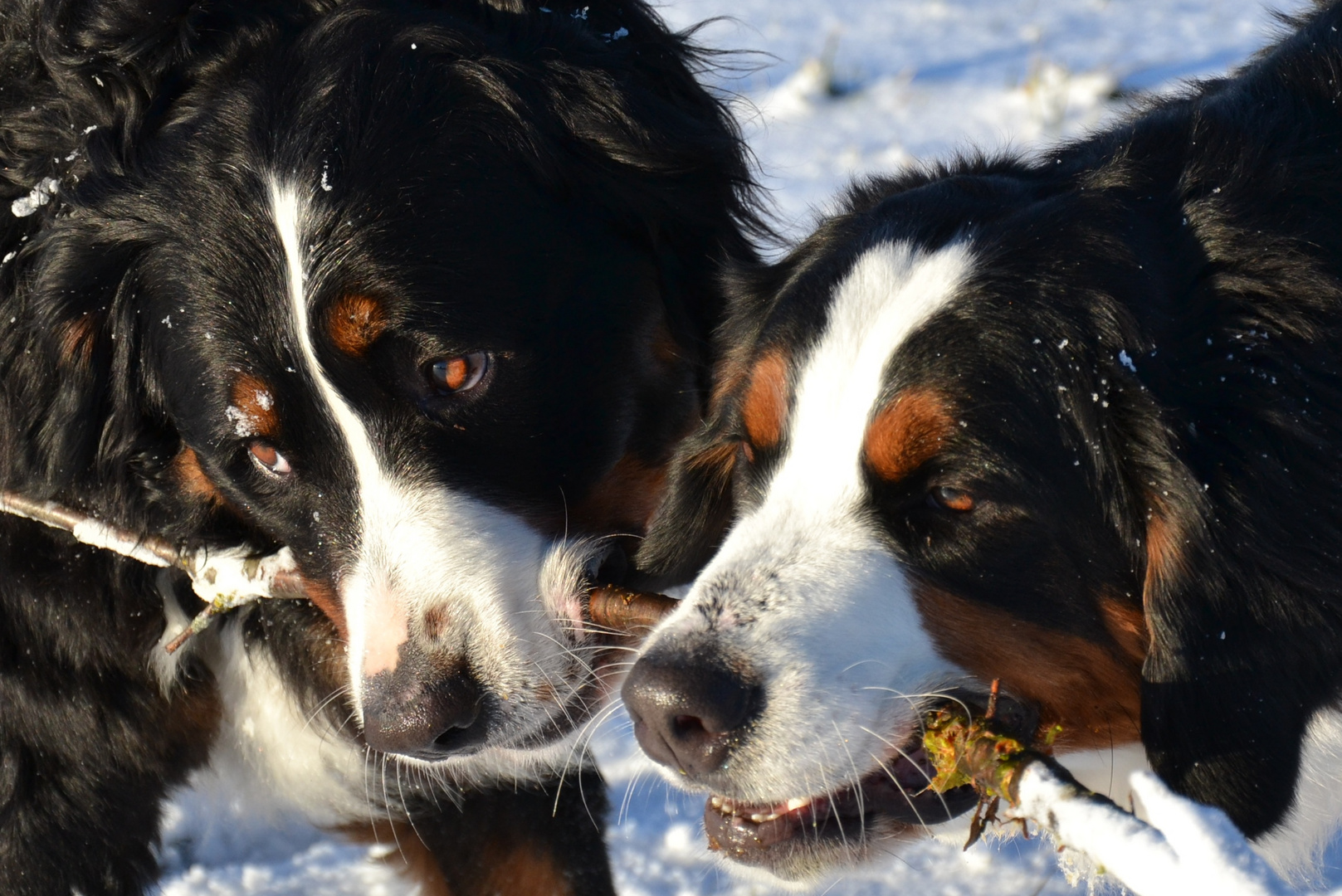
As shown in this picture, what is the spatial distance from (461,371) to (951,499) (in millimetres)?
972

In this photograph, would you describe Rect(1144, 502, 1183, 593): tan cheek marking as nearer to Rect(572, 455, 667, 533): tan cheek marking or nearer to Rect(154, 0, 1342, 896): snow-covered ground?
Rect(572, 455, 667, 533): tan cheek marking

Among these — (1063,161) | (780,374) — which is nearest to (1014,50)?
(1063,161)

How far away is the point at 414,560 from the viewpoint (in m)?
2.47

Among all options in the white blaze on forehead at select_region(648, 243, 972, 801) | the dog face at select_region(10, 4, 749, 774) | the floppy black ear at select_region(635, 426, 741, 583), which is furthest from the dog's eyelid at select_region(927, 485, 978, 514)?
the dog face at select_region(10, 4, 749, 774)

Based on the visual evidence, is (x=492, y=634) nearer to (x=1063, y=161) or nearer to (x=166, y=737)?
(x=166, y=737)

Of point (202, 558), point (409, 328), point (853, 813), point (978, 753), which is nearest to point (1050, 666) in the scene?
point (978, 753)

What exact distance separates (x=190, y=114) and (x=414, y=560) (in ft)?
3.26

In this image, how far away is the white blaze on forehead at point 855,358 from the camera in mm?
2215

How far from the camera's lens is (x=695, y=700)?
2062 millimetres

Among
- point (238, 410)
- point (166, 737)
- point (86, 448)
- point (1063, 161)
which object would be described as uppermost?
point (1063, 161)

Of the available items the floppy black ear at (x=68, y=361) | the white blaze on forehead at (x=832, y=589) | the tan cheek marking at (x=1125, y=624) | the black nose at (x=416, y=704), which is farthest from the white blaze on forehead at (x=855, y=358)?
the floppy black ear at (x=68, y=361)

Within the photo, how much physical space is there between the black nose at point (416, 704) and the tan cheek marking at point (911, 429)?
34.8 inches

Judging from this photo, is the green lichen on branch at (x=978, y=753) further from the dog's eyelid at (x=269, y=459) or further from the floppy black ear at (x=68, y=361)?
the floppy black ear at (x=68, y=361)

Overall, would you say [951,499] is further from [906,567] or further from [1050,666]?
[1050,666]
